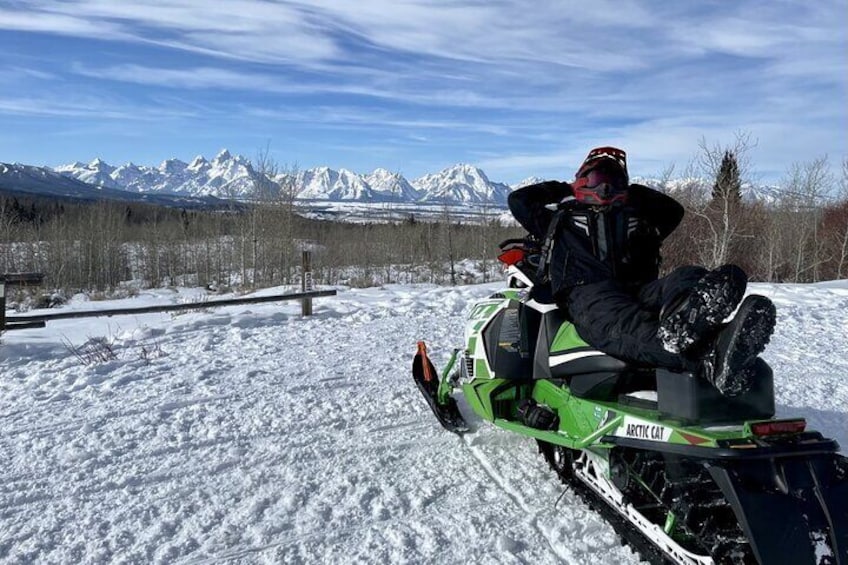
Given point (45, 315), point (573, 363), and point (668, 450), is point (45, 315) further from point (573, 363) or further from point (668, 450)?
point (668, 450)

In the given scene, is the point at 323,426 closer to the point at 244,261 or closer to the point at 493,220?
the point at 244,261

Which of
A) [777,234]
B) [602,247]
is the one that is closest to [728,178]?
[777,234]

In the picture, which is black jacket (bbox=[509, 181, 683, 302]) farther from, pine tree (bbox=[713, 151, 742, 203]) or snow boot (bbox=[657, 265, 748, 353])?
pine tree (bbox=[713, 151, 742, 203])

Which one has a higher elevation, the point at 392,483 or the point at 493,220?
the point at 493,220

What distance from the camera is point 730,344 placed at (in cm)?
232

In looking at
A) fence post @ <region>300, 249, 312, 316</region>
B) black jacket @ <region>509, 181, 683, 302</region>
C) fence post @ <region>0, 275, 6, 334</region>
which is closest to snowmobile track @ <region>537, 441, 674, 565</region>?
black jacket @ <region>509, 181, 683, 302</region>

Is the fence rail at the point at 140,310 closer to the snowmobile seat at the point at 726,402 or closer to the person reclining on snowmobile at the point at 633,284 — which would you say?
the person reclining on snowmobile at the point at 633,284

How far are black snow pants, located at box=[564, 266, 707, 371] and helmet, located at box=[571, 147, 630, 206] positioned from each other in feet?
1.82

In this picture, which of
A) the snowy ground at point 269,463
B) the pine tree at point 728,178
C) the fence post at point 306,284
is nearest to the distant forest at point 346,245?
the pine tree at point 728,178

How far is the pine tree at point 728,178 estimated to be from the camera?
2556 cm

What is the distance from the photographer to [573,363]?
3.29 metres

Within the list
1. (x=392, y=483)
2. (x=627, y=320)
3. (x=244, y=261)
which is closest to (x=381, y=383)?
(x=392, y=483)

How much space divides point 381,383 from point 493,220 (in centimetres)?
3209

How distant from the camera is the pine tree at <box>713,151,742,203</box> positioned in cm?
2556
